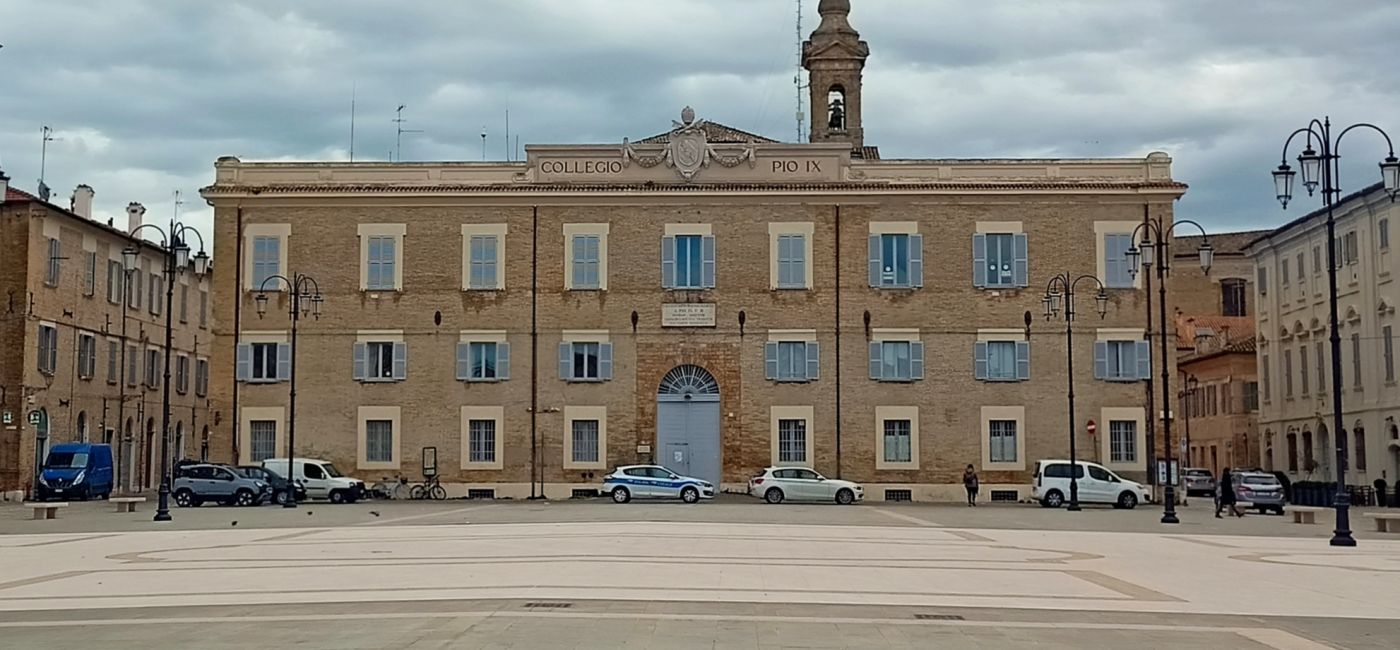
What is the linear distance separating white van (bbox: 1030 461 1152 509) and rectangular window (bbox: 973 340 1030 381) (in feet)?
13.5

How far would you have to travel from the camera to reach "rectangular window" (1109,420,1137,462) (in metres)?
48.7

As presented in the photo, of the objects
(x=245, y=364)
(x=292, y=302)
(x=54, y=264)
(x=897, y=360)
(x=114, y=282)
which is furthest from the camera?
(x=114, y=282)

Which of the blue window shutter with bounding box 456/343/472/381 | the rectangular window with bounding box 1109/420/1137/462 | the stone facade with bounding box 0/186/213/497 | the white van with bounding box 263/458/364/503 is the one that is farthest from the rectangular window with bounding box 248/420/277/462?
the rectangular window with bounding box 1109/420/1137/462

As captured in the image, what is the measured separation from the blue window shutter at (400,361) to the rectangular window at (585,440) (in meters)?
6.01

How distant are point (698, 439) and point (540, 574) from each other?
3039 cm

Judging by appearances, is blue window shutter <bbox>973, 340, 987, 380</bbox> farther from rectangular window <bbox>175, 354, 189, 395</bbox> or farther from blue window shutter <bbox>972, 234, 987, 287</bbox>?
rectangular window <bbox>175, 354, 189, 395</bbox>

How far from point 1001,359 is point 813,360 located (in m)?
6.29

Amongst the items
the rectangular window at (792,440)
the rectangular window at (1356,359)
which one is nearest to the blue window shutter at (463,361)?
the rectangular window at (792,440)

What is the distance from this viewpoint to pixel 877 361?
49312 millimetres

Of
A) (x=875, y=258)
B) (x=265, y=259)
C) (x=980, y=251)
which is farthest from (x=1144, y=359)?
(x=265, y=259)

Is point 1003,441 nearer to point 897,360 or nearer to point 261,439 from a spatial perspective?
point 897,360

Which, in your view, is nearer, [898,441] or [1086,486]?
[1086,486]

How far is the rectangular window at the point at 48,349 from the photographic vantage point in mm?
51562

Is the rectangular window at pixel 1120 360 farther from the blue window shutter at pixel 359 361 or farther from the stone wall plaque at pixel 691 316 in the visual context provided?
the blue window shutter at pixel 359 361
